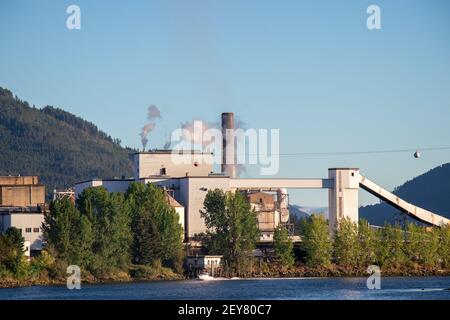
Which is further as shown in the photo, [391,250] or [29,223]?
[391,250]

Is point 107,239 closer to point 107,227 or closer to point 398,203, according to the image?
point 107,227

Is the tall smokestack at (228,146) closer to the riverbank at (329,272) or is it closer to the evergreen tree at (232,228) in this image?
the evergreen tree at (232,228)

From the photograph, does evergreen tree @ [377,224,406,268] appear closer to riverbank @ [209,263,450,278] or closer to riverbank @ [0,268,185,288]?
riverbank @ [209,263,450,278]

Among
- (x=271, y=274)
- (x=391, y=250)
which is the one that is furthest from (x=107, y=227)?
(x=391, y=250)

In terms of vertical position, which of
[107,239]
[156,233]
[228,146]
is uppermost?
[228,146]

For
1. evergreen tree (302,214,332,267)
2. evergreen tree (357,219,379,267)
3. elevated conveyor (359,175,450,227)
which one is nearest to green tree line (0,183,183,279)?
evergreen tree (302,214,332,267)

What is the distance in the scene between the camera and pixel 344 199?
110 metres

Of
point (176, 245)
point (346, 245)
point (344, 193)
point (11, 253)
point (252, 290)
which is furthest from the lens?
point (344, 193)

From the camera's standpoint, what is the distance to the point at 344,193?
11000cm

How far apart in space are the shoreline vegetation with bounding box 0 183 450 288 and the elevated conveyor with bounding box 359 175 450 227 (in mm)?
3988

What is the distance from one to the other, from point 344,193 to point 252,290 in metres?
34.0

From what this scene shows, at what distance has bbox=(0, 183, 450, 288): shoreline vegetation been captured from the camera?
3654 inches

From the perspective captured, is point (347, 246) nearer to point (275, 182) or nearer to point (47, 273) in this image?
point (275, 182)

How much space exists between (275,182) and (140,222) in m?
15.7
